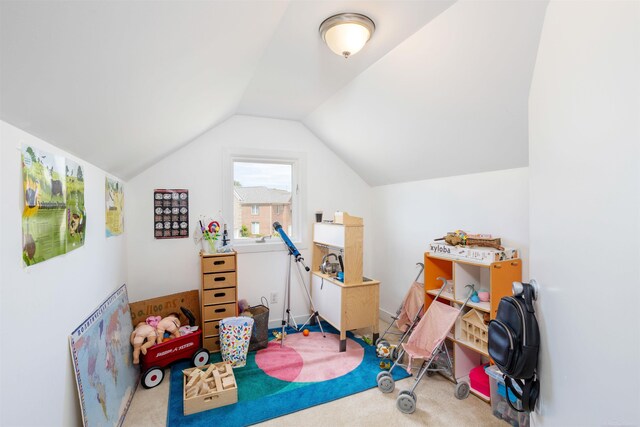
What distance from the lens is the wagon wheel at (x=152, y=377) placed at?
8.13ft

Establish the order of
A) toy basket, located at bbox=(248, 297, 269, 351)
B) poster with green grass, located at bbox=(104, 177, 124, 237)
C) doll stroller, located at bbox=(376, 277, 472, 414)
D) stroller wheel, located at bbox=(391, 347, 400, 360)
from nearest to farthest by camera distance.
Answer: doll stroller, located at bbox=(376, 277, 472, 414) → poster with green grass, located at bbox=(104, 177, 124, 237) → stroller wheel, located at bbox=(391, 347, 400, 360) → toy basket, located at bbox=(248, 297, 269, 351)

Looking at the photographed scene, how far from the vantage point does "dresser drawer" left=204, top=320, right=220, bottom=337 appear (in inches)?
120

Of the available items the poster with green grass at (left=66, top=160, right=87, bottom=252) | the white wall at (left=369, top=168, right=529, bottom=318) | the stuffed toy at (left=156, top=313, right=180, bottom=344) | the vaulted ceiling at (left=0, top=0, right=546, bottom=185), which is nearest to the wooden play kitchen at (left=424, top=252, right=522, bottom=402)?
the white wall at (left=369, top=168, right=529, bottom=318)

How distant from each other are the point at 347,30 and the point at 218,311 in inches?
107

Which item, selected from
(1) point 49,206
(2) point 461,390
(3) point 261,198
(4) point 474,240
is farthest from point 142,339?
(4) point 474,240

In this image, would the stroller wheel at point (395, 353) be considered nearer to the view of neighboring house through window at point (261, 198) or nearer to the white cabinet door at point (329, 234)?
the white cabinet door at point (329, 234)

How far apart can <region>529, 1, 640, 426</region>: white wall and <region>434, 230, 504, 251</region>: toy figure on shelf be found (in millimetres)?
1564

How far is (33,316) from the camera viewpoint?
1.17 meters

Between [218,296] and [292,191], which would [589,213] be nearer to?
[218,296]

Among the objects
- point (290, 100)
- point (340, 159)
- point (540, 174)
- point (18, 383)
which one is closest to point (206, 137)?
point (290, 100)

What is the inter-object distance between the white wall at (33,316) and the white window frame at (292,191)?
177cm

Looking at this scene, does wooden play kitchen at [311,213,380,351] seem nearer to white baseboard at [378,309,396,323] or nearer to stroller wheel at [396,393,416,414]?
white baseboard at [378,309,396,323]

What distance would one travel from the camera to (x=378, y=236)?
418cm

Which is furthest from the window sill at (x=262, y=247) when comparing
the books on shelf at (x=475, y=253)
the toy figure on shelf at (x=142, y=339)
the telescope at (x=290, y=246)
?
the books on shelf at (x=475, y=253)
